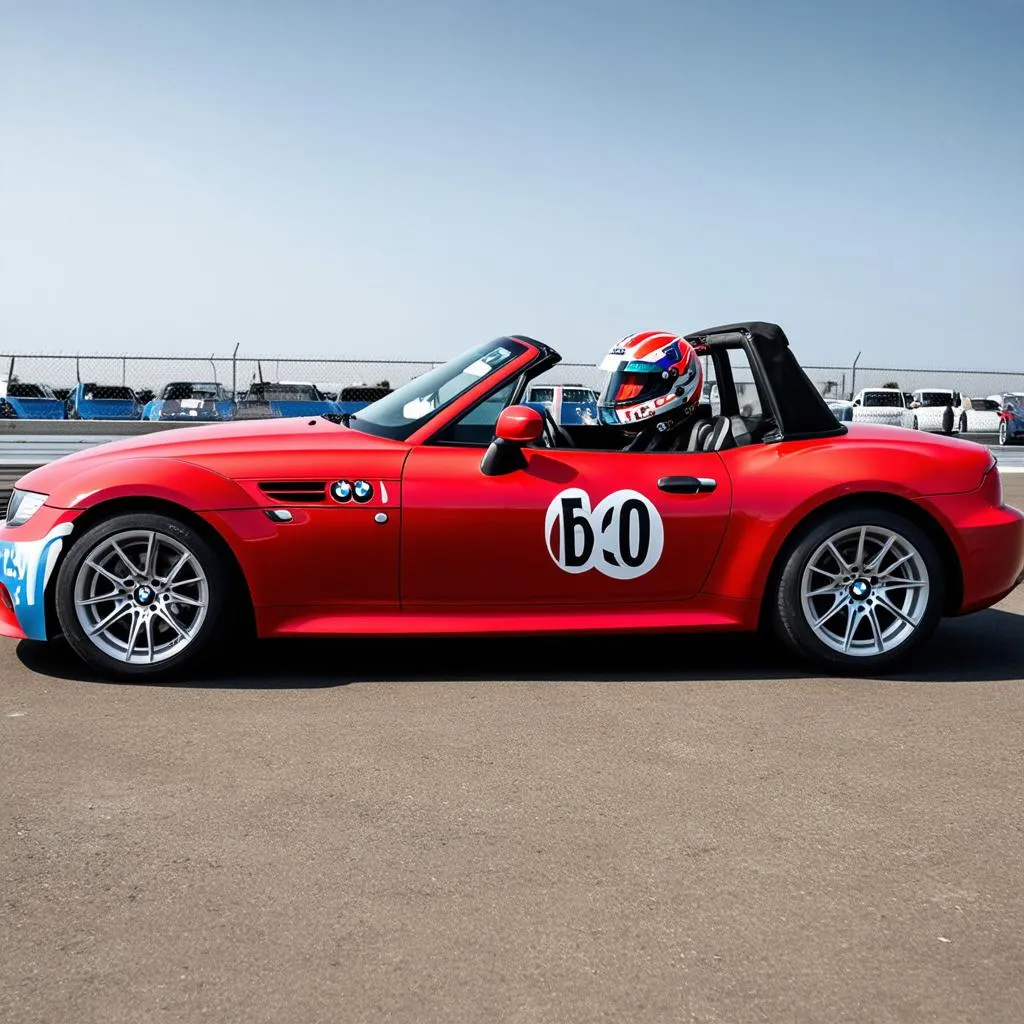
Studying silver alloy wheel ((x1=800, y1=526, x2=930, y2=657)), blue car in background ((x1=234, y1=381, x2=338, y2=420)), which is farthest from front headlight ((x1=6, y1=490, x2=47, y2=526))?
blue car in background ((x1=234, y1=381, x2=338, y2=420))

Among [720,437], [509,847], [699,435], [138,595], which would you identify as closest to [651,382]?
[699,435]

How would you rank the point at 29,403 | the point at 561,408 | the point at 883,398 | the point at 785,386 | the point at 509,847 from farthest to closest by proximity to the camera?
the point at 883,398 → the point at 29,403 → the point at 561,408 → the point at 785,386 → the point at 509,847

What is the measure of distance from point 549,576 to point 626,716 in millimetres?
725

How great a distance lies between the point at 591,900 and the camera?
2.77 meters

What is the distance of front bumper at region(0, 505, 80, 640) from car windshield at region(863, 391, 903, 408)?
105ft

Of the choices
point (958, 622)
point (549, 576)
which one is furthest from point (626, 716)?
point (958, 622)

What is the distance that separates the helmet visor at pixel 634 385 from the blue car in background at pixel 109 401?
90.0ft

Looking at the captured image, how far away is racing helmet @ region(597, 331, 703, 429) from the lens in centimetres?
550

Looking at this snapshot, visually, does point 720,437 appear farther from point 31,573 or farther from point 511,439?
point 31,573

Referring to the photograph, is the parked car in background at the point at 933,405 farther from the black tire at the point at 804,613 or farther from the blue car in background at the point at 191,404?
the black tire at the point at 804,613

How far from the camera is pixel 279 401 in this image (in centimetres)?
2673

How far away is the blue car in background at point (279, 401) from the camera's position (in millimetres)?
24344

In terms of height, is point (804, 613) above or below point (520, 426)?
below

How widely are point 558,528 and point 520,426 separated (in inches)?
17.6
